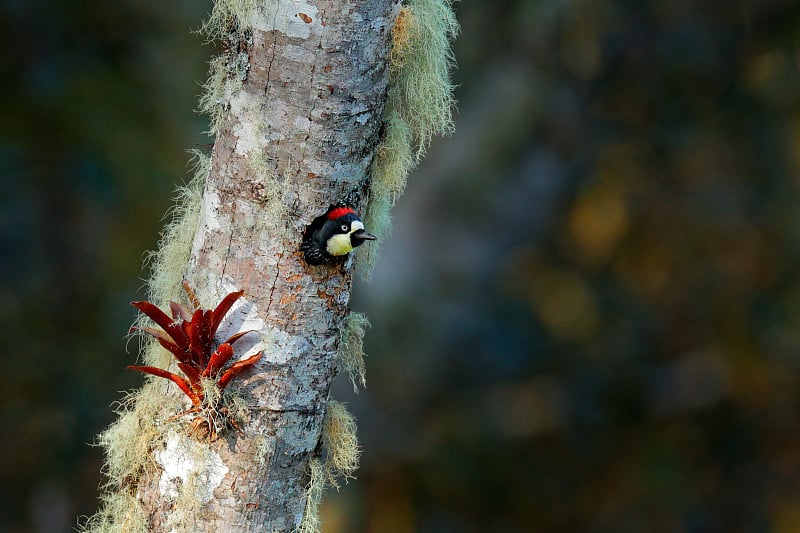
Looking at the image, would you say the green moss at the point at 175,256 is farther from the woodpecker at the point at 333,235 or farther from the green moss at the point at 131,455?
the woodpecker at the point at 333,235

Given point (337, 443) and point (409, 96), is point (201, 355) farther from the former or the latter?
point (409, 96)

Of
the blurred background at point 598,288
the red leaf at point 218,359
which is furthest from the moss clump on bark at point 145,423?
the blurred background at point 598,288

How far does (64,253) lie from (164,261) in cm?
330

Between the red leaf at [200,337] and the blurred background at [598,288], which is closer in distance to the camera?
the red leaf at [200,337]

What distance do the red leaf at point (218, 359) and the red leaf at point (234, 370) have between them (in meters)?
0.01

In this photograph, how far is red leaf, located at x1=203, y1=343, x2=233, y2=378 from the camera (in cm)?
104

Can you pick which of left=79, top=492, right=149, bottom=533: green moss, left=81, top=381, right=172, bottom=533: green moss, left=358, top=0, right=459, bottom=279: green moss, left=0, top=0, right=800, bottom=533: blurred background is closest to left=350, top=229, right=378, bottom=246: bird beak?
left=358, top=0, right=459, bottom=279: green moss

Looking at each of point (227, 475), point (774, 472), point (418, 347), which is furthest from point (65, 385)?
point (774, 472)

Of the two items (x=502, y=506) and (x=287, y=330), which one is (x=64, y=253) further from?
(x=287, y=330)

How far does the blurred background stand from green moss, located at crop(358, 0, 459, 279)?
136 inches

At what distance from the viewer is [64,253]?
4.30 m

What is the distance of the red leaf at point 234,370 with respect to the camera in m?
1.05

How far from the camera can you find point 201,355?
3.45 feet

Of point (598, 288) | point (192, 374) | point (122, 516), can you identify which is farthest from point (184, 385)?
point (598, 288)
